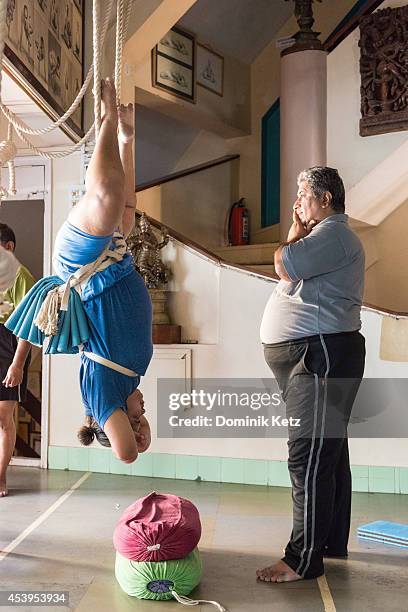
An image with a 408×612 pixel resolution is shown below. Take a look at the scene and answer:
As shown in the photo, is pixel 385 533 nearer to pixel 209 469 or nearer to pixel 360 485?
pixel 360 485

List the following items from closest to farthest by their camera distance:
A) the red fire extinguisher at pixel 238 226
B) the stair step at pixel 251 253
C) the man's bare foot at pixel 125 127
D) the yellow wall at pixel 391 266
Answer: the man's bare foot at pixel 125 127
the stair step at pixel 251 253
the yellow wall at pixel 391 266
the red fire extinguisher at pixel 238 226

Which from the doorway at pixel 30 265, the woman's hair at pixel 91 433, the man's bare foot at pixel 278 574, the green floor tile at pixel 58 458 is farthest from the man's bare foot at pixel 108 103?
the doorway at pixel 30 265

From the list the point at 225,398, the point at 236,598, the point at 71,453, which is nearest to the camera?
the point at 236,598

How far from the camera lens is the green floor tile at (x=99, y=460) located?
5336mm

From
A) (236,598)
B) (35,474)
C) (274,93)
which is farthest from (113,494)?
(274,93)

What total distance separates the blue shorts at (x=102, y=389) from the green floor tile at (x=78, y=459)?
352 centimetres

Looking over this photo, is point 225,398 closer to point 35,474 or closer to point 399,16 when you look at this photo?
point 35,474

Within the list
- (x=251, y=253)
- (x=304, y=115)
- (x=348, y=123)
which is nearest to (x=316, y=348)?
(x=348, y=123)

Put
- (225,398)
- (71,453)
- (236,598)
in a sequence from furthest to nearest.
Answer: (71,453), (225,398), (236,598)

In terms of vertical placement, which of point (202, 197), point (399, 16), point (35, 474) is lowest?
point (35, 474)

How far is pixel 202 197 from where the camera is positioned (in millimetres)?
7762

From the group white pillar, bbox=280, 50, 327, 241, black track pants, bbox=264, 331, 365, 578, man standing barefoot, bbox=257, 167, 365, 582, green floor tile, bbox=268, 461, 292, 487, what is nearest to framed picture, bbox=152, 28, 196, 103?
white pillar, bbox=280, 50, 327, 241

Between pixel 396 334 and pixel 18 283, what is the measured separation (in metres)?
2.26

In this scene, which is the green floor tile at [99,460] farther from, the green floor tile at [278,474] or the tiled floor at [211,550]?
the green floor tile at [278,474]
